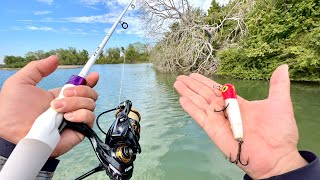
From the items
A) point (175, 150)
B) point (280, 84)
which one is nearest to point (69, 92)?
point (280, 84)

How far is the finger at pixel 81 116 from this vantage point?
1.30 m

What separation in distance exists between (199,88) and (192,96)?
101mm

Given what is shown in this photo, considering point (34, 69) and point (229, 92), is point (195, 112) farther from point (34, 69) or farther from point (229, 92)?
point (34, 69)

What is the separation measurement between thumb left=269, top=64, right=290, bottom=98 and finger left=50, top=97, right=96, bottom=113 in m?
0.90

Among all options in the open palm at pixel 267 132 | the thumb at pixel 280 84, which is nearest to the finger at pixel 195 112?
the open palm at pixel 267 132

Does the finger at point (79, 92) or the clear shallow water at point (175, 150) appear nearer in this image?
the finger at point (79, 92)

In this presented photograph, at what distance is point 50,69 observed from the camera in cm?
155

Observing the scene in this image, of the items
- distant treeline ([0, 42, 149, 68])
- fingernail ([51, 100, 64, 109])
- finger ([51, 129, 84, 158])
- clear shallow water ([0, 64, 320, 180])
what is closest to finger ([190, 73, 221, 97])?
distant treeline ([0, 42, 149, 68])

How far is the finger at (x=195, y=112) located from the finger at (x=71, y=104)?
613 mm

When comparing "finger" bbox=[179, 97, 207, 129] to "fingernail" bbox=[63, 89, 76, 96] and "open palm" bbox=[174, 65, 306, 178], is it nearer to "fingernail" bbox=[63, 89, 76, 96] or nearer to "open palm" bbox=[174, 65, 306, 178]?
"open palm" bbox=[174, 65, 306, 178]

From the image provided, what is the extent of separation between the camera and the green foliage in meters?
11.6

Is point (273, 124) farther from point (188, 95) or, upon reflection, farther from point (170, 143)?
point (170, 143)

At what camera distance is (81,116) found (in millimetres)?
1349

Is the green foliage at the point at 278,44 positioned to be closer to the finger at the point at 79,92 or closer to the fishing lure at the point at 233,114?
the fishing lure at the point at 233,114
